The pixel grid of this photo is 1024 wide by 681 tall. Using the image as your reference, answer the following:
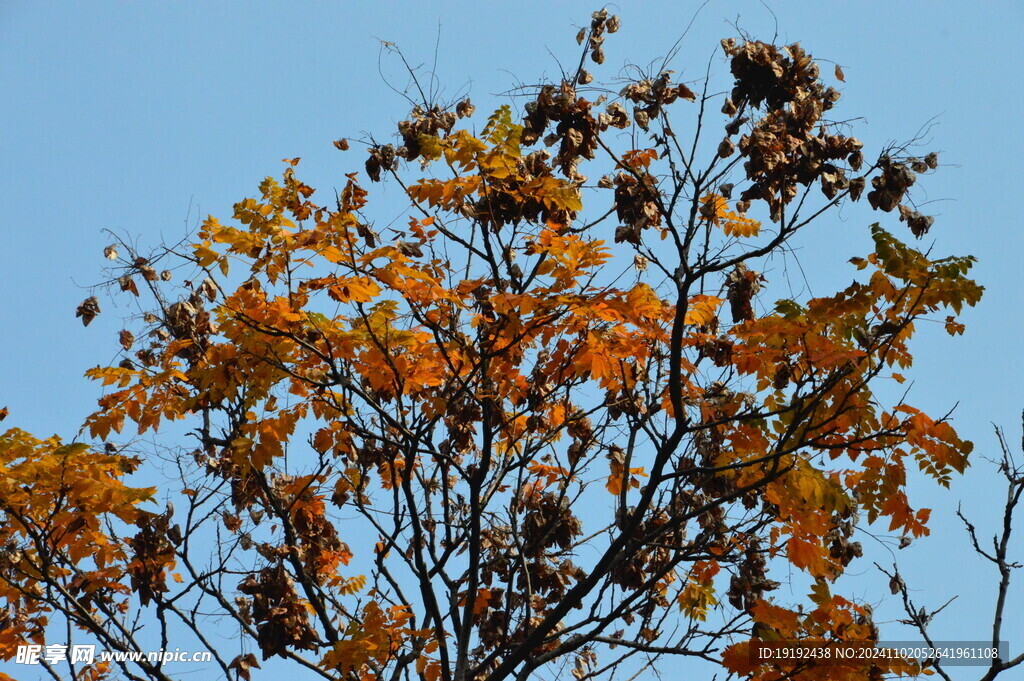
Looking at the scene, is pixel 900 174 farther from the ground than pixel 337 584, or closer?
farther from the ground

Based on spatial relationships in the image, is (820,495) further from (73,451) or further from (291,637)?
(73,451)

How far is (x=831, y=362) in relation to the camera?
4934 mm

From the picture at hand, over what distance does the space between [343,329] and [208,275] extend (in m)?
1.19

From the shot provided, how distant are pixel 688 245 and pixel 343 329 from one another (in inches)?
95.3

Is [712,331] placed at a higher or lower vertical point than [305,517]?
higher

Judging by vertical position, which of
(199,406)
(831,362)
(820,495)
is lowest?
(820,495)

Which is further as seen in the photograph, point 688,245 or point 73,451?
point 73,451

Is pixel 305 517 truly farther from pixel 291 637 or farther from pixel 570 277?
pixel 570 277

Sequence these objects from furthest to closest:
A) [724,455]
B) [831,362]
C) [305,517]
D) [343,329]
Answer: [305,517] → [343,329] → [724,455] → [831,362]

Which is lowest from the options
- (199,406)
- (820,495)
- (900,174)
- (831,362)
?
(820,495)

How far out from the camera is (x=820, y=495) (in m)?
5.17

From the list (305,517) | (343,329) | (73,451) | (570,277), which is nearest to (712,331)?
(570,277)

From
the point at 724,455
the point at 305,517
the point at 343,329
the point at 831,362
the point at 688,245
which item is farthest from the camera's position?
the point at 305,517

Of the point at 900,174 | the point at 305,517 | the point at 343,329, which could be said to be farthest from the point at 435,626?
the point at 900,174
